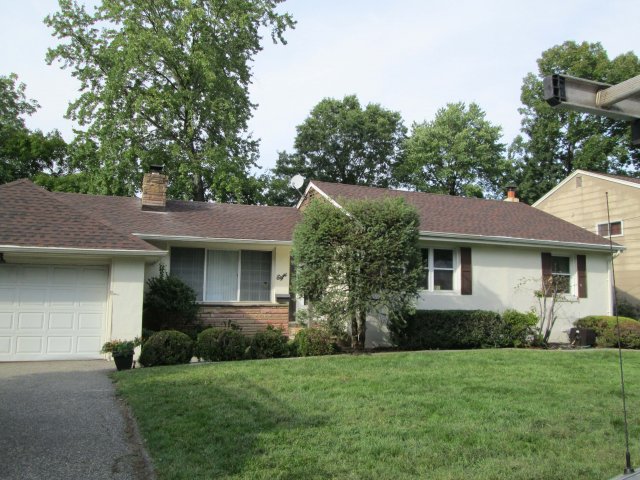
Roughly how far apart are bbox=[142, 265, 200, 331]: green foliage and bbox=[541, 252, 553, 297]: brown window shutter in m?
10.3

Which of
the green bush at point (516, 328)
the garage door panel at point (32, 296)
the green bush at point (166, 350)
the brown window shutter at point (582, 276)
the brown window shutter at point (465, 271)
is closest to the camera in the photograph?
the green bush at point (166, 350)

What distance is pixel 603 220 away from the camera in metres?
22.7

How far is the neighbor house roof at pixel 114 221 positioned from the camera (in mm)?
11914

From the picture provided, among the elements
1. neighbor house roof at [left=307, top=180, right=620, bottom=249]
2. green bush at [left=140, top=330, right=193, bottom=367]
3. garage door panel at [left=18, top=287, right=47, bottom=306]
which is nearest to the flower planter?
green bush at [left=140, top=330, right=193, bottom=367]

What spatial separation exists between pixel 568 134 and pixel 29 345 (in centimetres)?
3463

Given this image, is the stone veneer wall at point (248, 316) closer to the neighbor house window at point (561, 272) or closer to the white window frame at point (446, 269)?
the white window frame at point (446, 269)

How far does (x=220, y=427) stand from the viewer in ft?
19.7

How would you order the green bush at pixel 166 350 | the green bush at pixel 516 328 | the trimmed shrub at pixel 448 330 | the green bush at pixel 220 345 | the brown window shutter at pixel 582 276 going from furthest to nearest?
the brown window shutter at pixel 582 276 < the green bush at pixel 516 328 < the trimmed shrub at pixel 448 330 < the green bush at pixel 220 345 < the green bush at pixel 166 350

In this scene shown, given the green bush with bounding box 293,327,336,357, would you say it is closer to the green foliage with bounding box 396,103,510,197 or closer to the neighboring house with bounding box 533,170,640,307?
the neighboring house with bounding box 533,170,640,307

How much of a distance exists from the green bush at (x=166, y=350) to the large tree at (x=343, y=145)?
30.2 meters

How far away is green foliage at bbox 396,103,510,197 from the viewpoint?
39.3 metres

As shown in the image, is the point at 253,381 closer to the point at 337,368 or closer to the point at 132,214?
the point at 337,368

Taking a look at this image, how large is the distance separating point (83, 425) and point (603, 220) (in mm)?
22034

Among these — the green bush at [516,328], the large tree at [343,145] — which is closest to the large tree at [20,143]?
the large tree at [343,145]
